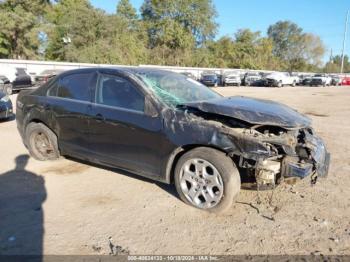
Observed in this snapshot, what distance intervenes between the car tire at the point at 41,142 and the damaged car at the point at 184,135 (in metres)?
0.27

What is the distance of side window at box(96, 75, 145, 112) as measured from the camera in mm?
4229

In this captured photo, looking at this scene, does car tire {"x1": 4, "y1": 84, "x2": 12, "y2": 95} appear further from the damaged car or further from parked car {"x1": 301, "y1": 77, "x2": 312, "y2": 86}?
parked car {"x1": 301, "y1": 77, "x2": 312, "y2": 86}

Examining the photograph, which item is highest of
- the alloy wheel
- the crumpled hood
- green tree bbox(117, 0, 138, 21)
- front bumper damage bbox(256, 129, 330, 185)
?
green tree bbox(117, 0, 138, 21)

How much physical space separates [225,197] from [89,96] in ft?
7.89

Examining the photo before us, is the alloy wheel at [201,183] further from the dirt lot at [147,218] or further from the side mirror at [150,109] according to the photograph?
the side mirror at [150,109]

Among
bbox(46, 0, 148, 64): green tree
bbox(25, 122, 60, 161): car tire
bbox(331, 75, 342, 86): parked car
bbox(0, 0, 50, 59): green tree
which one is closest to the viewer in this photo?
bbox(25, 122, 60, 161): car tire

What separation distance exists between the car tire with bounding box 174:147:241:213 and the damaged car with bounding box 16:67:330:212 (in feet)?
0.04

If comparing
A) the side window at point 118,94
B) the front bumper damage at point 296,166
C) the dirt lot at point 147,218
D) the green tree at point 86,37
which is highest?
the green tree at point 86,37

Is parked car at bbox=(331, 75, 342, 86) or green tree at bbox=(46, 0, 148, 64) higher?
green tree at bbox=(46, 0, 148, 64)

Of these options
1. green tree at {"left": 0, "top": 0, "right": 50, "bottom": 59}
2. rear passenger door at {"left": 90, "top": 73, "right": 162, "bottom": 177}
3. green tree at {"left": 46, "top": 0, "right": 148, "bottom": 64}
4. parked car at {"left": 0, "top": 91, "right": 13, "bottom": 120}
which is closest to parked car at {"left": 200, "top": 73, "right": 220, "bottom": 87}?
green tree at {"left": 46, "top": 0, "right": 148, "bottom": 64}

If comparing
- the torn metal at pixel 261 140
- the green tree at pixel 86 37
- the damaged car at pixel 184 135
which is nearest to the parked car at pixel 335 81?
the green tree at pixel 86 37

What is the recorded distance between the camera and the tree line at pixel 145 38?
130 ft

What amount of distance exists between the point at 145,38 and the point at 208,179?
6007 centimetres

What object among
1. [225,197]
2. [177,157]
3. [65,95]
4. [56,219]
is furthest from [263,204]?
[65,95]
